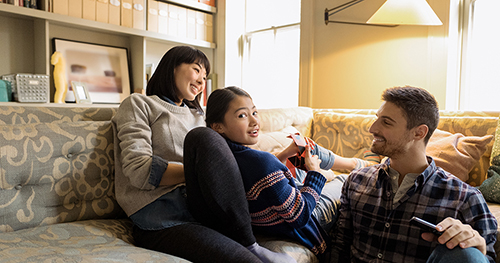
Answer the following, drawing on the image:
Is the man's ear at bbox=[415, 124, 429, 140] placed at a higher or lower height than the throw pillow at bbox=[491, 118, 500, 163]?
higher

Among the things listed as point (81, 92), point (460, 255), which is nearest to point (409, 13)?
point (460, 255)

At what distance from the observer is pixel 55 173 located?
130 centimetres

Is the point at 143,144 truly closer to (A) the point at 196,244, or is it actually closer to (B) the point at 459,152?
(A) the point at 196,244

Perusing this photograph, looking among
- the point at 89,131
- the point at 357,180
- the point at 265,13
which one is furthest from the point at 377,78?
the point at 89,131

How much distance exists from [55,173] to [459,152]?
1.77 metres

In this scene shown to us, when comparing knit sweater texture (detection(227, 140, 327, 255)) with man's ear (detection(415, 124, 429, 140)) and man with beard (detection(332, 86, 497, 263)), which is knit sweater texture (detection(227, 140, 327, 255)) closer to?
man with beard (detection(332, 86, 497, 263))

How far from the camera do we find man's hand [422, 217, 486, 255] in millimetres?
973

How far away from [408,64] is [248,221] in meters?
2.17

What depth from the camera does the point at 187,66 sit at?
1559 mm

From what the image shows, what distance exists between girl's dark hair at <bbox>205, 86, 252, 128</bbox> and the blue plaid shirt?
54cm

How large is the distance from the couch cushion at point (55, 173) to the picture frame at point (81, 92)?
5.57ft

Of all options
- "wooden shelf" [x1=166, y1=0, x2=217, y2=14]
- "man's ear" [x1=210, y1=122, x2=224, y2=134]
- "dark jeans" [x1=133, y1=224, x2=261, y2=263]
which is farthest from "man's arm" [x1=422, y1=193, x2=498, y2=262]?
"wooden shelf" [x1=166, y1=0, x2=217, y2=14]

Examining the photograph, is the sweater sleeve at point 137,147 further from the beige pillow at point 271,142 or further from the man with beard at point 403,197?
the beige pillow at point 271,142

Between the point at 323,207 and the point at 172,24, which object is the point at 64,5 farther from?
the point at 323,207
